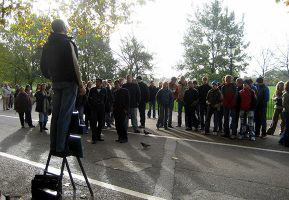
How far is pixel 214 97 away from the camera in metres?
12.5

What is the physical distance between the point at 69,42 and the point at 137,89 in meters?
8.08

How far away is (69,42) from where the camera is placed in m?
5.07

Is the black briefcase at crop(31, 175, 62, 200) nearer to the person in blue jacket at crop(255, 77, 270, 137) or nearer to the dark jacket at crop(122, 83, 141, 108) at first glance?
the dark jacket at crop(122, 83, 141, 108)

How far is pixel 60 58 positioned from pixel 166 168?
3.47 metres

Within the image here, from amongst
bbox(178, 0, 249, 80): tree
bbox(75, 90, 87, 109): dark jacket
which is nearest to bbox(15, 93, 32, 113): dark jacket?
bbox(75, 90, 87, 109): dark jacket

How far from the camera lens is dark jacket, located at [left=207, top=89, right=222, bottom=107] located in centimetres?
1245

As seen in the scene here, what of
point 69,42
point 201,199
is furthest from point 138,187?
point 69,42

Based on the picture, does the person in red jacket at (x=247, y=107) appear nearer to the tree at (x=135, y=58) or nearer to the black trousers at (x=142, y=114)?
the black trousers at (x=142, y=114)

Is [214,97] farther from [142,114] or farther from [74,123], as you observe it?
[74,123]

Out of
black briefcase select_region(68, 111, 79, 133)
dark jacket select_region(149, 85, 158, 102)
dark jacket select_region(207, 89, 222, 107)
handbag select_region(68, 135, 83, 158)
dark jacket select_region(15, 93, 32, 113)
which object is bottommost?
handbag select_region(68, 135, 83, 158)

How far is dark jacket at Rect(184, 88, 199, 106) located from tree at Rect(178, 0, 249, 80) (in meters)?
34.4

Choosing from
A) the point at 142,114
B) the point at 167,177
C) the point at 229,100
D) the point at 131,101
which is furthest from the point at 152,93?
the point at 167,177

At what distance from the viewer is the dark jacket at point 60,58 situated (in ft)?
16.5

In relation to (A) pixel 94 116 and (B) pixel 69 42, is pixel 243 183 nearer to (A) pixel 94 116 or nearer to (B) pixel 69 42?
(B) pixel 69 42
